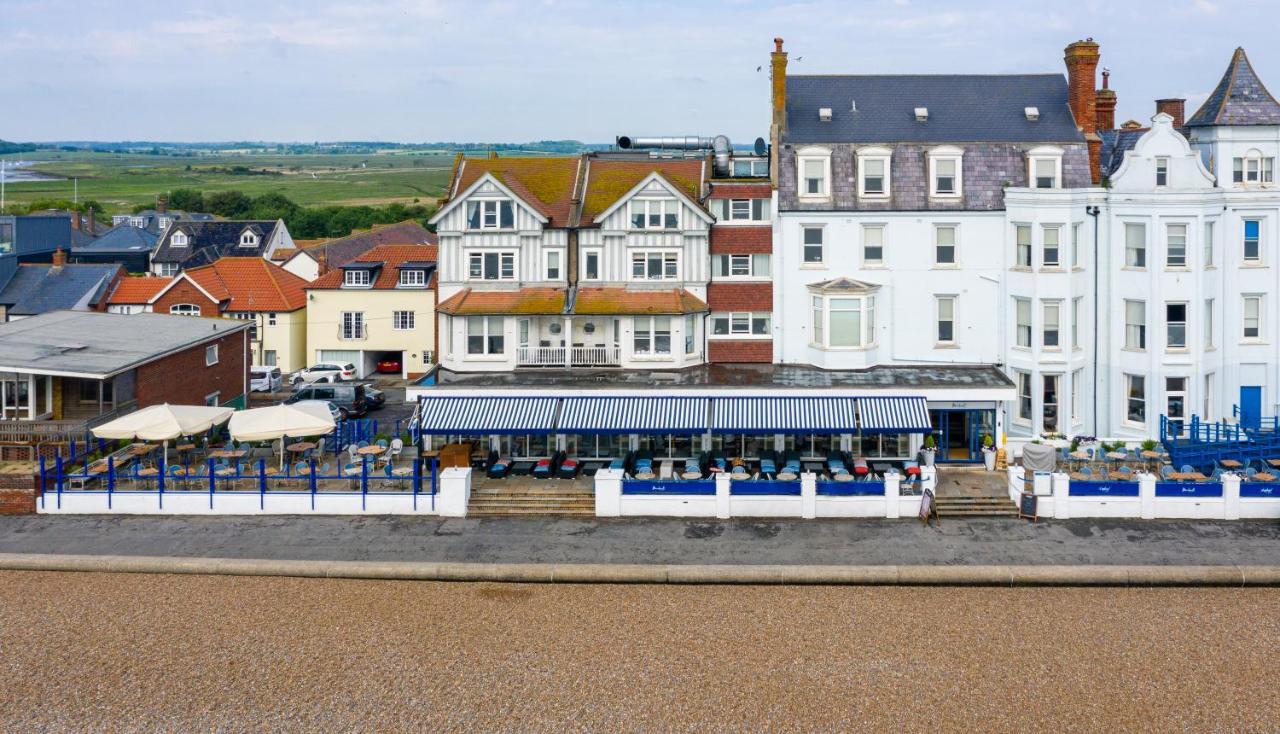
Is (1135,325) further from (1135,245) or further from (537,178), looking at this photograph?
(537,178)

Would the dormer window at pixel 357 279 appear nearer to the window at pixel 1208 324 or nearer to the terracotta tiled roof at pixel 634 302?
the terracotta tiled roof at pixel 634 302

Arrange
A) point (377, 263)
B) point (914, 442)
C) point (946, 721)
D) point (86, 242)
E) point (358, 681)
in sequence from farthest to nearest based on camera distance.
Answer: point (86, 242), point (377, 263), point (914, 442), point (358, 681), point (946, 721)

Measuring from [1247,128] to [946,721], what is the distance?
29.0m

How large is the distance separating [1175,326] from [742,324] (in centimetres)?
1526

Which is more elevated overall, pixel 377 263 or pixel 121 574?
pixel 377 263

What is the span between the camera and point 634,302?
41.3m

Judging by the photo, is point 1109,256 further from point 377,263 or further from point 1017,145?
point 377,263

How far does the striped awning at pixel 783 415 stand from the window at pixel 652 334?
4455 millimetres

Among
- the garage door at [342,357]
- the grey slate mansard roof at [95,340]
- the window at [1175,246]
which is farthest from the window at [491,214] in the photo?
the window at [1175,246]

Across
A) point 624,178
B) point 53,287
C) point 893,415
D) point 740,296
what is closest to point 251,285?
point 53,287

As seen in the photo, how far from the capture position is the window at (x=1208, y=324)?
4034cm

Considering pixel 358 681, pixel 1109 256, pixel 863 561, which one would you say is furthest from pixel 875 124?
pixel 358 681

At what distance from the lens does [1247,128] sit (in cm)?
4019

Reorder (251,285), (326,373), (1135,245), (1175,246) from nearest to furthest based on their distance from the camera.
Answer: (1175,246), (1135,245), (326,373), (251,285)
